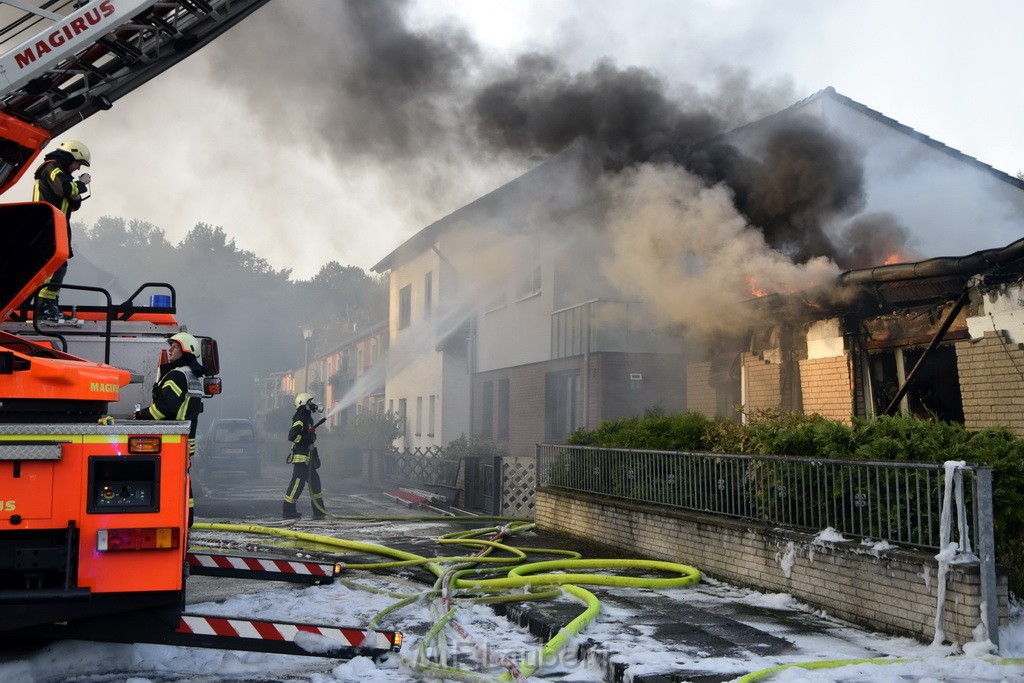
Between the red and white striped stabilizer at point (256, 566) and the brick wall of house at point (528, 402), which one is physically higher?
the brick wall of house at point (528, 402)

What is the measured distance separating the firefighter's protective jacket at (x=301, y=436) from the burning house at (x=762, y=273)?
5.78 m

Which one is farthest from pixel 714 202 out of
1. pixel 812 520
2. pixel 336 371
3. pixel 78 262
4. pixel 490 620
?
pixel 78 262

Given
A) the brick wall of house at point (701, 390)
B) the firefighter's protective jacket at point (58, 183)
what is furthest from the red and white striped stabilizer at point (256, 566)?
the brick wall of house at point (701, 390)

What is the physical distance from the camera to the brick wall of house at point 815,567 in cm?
572

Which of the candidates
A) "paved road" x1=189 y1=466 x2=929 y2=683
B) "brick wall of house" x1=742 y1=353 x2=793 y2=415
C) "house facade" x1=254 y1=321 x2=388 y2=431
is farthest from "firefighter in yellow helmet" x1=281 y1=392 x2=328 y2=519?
"house facade" x1=254 y1=321 x2=388 y2=431

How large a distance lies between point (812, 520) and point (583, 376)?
38.0 feet

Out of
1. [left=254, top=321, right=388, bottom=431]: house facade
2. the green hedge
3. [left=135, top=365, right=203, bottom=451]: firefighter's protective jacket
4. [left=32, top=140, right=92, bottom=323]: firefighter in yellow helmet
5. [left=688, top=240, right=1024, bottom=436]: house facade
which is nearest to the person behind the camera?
[left=135, top=365, right=203, bottom=451]: firefighter's protective jacket

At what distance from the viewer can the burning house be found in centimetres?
1053

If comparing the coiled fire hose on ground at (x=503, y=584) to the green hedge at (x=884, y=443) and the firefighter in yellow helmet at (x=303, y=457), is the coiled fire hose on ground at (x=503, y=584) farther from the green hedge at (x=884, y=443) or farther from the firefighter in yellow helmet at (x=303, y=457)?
the firefighter in yellow helmet at (x=303, y=457)

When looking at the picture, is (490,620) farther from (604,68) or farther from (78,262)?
(78,262)

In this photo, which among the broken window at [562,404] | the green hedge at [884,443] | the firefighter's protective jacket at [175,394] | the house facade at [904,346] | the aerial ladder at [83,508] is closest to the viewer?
the aerial ladder at [83,508]

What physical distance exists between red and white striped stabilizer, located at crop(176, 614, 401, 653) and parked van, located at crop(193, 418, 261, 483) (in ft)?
73.8

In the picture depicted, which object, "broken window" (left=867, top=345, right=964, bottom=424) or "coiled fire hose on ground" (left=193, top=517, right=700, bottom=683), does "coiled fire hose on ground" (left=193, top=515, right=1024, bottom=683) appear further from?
"broken window" (left=867, top=345, right=964, bottom=424)

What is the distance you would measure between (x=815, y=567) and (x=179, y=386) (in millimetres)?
4683
